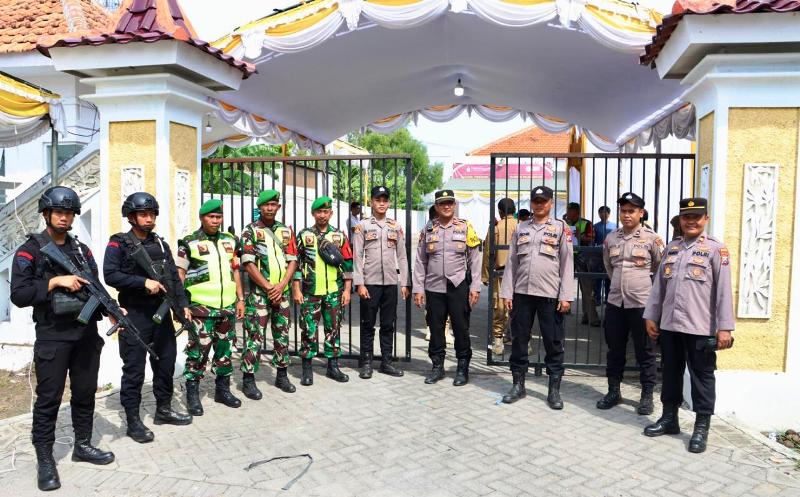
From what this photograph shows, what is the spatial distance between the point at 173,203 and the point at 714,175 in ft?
15.9

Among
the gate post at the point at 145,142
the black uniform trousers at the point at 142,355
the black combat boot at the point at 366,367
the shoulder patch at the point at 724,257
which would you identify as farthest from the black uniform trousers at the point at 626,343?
the gate post at the point at 145,142

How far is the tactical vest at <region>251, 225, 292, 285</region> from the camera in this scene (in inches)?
203

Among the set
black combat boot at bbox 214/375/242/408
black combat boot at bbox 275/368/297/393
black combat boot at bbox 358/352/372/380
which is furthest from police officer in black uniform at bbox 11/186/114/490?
black combat boot at bbox 358/352/372/380

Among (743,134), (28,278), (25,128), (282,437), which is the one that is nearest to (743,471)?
(743,134)

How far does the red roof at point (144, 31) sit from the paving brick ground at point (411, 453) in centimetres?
316

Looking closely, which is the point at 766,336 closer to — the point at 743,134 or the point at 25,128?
the point at 743,134

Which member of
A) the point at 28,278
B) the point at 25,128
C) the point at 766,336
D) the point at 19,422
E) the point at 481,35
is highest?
the point at 481,35

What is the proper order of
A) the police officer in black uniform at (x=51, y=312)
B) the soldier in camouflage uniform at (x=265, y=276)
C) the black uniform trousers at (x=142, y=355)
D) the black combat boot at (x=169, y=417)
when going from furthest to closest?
the soldier in camouflage uniform at (x=265, y=276) < the black combat boot at (x=169, y=417) < the black uniform trousers at (x=142, y=355) < the police officer in black uniform at (x=51, y=312)

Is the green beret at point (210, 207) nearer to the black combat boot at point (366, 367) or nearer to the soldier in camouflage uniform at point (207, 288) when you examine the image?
the soldier in camouflage uniform at point (207, 288)

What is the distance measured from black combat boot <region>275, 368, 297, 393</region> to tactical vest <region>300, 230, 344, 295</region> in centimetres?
81

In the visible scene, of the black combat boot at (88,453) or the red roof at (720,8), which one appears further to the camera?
the red roof at (720,8)

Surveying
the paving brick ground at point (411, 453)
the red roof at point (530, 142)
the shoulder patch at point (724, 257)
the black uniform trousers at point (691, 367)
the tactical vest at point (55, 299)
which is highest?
the red roof at point (530, 142)

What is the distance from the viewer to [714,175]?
191 inches

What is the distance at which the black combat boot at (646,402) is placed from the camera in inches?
191
